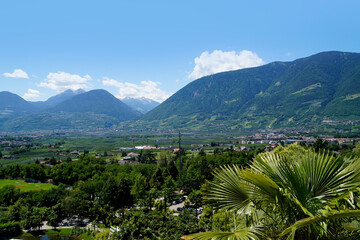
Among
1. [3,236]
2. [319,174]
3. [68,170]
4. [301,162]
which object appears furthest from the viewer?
[68,170]

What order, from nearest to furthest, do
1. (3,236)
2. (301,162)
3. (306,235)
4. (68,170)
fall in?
1. (306,235)
2. (301,162)
3. (3,236)
4. (68,170)

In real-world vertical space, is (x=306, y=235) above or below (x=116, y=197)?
above

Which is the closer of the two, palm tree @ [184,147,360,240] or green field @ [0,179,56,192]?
palm tree @ [184,147,360,240]

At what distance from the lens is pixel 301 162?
3.39m

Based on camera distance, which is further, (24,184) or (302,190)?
(24,184)

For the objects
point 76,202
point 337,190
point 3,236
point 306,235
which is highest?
Result: point 337,190

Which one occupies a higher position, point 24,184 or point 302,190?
point 302,190

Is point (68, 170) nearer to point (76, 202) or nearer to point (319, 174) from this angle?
point (76, 202)

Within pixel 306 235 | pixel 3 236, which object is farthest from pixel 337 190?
pixel 3 236

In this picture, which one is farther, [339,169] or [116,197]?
[116,197]

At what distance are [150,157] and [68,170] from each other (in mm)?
23982

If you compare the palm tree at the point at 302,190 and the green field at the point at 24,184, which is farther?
the green field at the point at 24,184

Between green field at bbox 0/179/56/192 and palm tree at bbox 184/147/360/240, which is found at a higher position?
palm tree at bbox 184/147/360/240

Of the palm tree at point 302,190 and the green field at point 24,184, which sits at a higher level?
the palm tree at point 302,190
